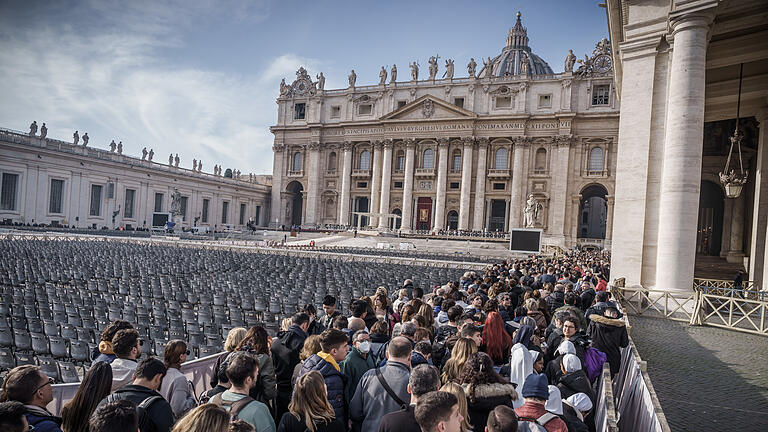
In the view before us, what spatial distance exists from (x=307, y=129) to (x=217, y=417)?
Result: 196 feet

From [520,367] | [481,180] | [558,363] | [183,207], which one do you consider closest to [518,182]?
[481,180]

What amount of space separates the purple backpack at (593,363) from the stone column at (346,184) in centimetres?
5143

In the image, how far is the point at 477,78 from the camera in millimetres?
51844

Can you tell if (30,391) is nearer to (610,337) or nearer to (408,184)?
(610,337)

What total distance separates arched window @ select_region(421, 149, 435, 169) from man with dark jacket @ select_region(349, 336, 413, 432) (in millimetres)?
50825

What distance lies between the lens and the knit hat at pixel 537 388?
3.20 m

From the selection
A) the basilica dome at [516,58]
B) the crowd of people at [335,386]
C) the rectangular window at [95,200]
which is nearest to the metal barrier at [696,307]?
the crowd of people at [335,386]

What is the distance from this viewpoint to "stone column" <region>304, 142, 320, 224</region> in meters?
58.0

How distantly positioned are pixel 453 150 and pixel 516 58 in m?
30.8

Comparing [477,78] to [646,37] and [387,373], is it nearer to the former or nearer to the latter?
[646,37]

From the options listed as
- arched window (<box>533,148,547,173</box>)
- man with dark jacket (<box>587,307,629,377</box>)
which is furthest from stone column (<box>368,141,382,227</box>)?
man with dark jacket (<box>587,307,629,377</box>)

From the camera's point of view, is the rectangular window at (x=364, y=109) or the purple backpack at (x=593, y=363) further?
the rectangular window at (x=364, y=109)

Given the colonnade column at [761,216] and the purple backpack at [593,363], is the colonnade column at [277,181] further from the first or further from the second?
the purple backpack at [593,363]

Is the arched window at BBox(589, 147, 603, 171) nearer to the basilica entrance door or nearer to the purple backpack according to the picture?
the basilica entrance door
